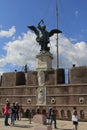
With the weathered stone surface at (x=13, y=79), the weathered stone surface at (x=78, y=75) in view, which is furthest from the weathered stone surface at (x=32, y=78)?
the weathered stone surface at (x=78, y=75)

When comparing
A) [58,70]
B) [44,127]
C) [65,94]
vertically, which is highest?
[58,70]

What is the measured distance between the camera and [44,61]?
2652 centimetres

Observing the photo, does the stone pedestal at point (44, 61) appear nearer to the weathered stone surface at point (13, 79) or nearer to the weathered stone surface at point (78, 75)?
the weathered stone surface at point (13, 79)

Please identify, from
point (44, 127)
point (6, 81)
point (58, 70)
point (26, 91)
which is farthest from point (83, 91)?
point (44, 127)

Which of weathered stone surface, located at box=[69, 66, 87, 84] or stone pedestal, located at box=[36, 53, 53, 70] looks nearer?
weathered stone surface, located at box=[69, 66, 87, 84]

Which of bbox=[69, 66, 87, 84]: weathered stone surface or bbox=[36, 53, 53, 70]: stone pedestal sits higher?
bbox=[36, 53, 53, 70]: stone pedestal

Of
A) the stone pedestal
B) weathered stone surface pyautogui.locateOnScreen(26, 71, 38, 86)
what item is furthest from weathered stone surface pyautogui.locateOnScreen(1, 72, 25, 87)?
the stone pedestal

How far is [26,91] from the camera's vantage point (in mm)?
26469

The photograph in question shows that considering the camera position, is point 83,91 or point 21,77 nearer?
point 83,91

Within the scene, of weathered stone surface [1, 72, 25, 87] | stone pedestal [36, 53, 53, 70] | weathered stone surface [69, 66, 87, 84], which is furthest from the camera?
weathered stone surface [1, 72, 25, 87]

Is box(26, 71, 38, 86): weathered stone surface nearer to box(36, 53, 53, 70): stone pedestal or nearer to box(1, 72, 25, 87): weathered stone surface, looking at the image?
box(36, 53, 53, 70): stone pedestal

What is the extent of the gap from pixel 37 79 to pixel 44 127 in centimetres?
1324

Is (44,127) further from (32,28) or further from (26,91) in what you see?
(32,28)

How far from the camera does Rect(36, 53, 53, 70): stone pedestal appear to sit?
26.4 m
